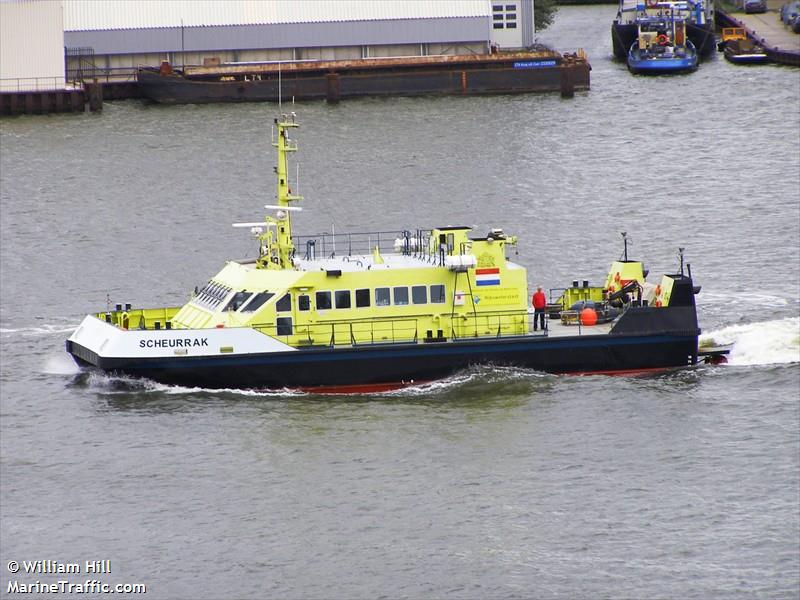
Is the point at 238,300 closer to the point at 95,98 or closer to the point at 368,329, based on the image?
the point at 368,329

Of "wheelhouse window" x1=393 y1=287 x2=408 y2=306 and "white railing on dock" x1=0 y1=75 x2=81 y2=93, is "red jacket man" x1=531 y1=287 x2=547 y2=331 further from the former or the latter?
"white railing on dock" x1=0 y1=75 x2=81 y2=93

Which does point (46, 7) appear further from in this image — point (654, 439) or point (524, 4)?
point (654, 439)

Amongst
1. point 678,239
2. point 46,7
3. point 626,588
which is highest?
point 46,7

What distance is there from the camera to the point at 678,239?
54.8 meters

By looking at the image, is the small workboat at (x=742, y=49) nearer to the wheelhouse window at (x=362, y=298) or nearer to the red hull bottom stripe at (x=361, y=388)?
the wheelhouse window at (x=362, y=298)

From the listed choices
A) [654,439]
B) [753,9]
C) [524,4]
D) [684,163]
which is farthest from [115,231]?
[753,9]

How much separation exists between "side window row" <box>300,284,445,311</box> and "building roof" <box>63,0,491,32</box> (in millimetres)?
51094

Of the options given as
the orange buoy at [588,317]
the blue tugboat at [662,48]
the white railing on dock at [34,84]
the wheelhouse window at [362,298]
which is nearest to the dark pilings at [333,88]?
the white railing on dock at [34,84]

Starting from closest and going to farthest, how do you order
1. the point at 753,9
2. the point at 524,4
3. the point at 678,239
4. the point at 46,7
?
1. the point at 678,239
2. the point at 46,7
3. the point at 524,4
4. the point at 753,9

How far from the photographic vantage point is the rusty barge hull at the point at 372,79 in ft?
278

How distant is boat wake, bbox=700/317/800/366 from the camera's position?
41.6 metres

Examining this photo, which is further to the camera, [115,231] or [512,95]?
[512,95]

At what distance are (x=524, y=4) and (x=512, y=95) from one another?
11.1m

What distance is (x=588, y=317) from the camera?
41156mm
